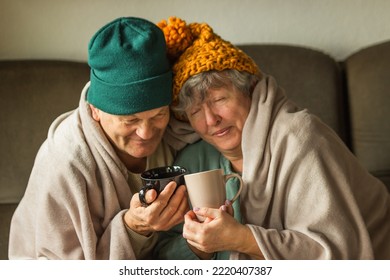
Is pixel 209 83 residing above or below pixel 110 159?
above

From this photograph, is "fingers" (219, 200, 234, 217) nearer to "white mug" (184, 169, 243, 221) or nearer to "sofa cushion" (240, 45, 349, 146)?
"white mug" (184, 169, 243, 221)

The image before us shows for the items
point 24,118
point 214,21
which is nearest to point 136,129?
point 24,118

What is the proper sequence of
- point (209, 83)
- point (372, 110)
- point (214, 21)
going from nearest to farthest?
point (209, 83), point (372, 110), point (214, 21)

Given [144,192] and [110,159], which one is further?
[110,159]

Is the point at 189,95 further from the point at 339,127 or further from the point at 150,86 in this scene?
the point at 339,127

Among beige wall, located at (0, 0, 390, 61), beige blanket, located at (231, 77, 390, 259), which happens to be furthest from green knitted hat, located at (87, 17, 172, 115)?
beige wall, located at (0, 0, 390, 61)

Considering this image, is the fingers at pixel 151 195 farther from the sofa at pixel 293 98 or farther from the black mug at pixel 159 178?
the sofa at pixel 293 98

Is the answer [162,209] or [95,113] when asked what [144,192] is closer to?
[162,209]

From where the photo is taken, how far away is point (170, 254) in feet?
4.43

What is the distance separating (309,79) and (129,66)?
706mm

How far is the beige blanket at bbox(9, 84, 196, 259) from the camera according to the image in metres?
1.27

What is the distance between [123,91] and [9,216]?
0.69 m

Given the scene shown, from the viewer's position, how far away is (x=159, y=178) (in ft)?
4.04

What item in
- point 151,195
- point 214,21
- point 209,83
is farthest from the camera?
point 214,21
